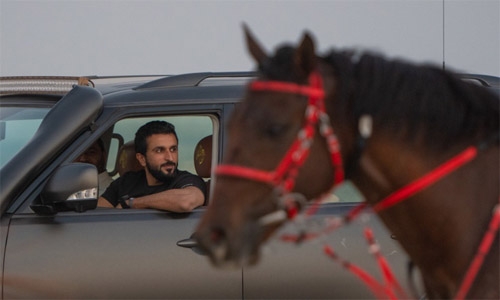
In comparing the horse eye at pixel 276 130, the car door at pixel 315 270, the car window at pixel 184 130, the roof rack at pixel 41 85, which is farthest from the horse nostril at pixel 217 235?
the roof rack at pixel 41 85

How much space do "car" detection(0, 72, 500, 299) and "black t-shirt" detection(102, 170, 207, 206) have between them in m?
0.16

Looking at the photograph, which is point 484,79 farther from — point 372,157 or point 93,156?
point 372,157

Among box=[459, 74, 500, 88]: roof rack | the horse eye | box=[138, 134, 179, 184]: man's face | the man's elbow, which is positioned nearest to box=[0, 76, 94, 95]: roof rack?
box=[138, 134, 179, 184]: man's face

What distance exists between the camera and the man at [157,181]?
5.03 meters

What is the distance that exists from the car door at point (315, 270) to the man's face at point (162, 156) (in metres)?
0.76

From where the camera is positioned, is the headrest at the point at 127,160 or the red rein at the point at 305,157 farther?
the headrest at the point at 127,160

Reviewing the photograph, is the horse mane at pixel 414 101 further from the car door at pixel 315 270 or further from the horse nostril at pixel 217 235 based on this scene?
the car door at pixel 315 270

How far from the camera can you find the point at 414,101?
320 centimetres

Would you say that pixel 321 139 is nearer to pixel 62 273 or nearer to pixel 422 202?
pixel 422 202

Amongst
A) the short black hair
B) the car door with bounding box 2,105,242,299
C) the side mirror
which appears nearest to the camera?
the side mirror

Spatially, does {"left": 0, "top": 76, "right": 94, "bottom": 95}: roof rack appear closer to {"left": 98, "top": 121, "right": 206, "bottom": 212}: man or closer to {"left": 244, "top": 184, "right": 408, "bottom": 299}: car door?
{"left": 98, "top": 121, "right": 206, "bottom": 212}: man

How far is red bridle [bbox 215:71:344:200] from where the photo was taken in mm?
3043

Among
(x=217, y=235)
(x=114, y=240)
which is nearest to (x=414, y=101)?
(x=217, y=235)

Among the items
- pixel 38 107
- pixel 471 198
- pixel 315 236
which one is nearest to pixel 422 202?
pixel 471 198
